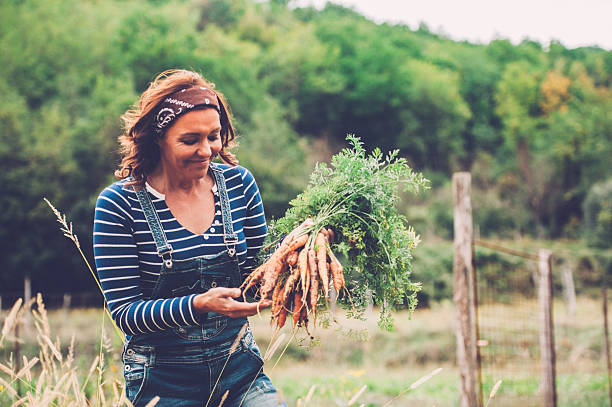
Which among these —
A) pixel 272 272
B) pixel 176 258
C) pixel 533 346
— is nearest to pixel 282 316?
pixel 272 272

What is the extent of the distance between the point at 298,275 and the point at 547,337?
13.8ft

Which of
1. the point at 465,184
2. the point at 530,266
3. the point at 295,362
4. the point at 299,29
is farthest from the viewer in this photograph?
the point at 299,29

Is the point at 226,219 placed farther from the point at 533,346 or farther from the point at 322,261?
the point at 533,346

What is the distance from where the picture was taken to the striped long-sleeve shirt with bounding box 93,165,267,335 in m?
1.81

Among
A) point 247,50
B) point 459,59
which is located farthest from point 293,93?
point 459,59

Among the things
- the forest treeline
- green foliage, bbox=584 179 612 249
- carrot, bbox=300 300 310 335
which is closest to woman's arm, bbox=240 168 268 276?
carrot, bbox=300 300 310 335

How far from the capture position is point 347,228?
2.12 metres

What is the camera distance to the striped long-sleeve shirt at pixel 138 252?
1810 millimetres

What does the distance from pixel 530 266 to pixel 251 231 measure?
2262 cm

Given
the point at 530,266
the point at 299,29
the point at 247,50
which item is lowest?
the point at 530,266

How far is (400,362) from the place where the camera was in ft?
39.6

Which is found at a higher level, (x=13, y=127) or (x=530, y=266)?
(x=13, y=127)

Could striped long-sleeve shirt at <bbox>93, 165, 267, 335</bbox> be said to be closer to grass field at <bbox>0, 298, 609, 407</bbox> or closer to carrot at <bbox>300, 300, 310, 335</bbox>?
carrot at <bbox>300, 300, 310, 335</bbox>

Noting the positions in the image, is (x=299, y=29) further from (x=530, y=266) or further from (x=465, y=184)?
(x=465, y=184)
